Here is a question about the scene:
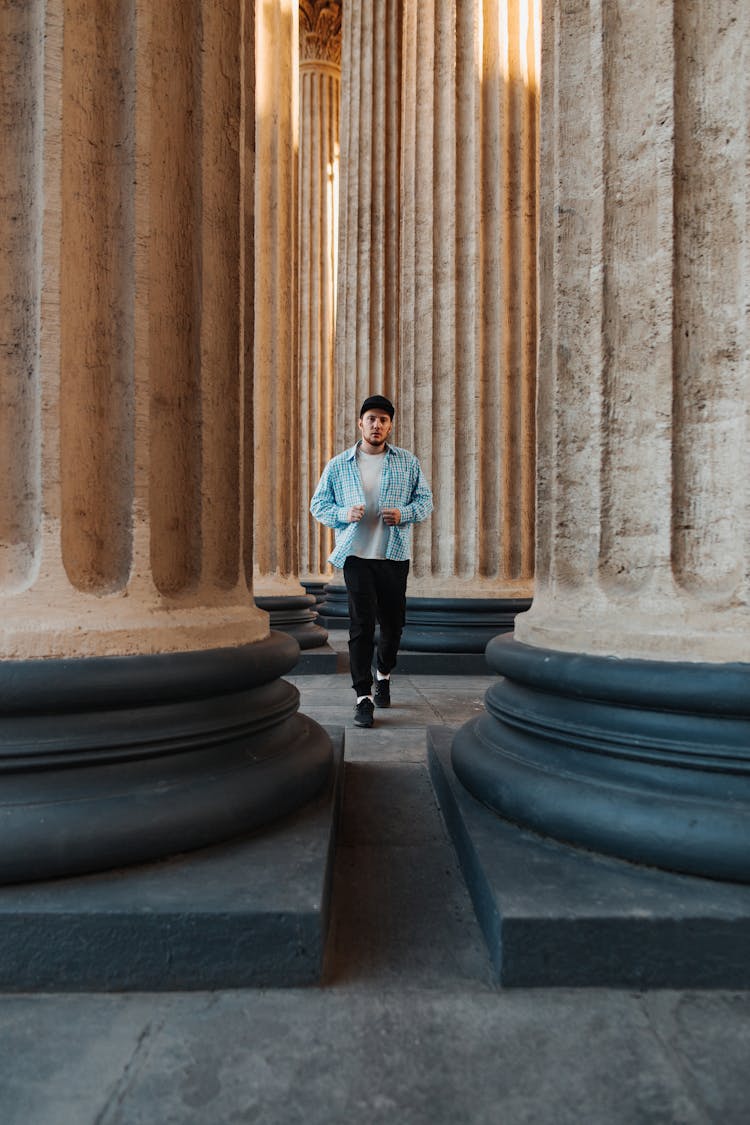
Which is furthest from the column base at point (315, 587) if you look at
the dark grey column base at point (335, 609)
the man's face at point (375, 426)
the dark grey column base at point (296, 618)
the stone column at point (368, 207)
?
the man's face at point (375, 426)

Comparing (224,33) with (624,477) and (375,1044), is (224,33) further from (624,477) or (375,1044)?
(375,1044)

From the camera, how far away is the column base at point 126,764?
2.04 m

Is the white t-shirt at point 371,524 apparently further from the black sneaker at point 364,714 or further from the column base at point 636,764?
the column base at point 636,764

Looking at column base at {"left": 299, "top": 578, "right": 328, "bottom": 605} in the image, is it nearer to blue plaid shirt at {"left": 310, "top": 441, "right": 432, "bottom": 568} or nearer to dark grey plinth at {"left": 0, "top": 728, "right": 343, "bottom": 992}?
blue plaid shirt at {"left": 310, "top": 441, "right": 432, "bottom": 568}

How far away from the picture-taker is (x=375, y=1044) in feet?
5.34

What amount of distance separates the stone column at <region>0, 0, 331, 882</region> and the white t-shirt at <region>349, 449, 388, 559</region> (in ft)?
7.98

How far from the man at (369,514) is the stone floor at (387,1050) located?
3.00 metres

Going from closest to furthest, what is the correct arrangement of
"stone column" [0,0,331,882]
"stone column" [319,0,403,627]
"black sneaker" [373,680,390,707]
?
"stone column" [0,0,331,882] < "black sneaker" [373,680,390,707] < "stone column" [319,0,403,627]

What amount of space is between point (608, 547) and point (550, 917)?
4.07ft

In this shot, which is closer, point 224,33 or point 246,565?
point 224,33

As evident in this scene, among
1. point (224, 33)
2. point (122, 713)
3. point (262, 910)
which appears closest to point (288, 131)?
Answer: point (224, 33)

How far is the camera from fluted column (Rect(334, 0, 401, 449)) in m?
11.7

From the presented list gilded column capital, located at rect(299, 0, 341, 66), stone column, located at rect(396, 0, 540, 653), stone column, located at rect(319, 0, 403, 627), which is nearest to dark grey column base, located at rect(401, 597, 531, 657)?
stone column, located at rect(396, 0, 540, 653)

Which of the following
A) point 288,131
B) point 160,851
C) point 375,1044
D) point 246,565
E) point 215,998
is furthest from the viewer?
point 288,131
